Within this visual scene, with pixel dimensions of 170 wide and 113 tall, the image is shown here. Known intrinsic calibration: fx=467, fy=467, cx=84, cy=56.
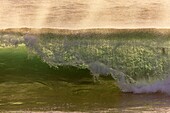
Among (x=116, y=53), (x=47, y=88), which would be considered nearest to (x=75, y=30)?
(x=116, y=53)

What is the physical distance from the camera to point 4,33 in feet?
10.5

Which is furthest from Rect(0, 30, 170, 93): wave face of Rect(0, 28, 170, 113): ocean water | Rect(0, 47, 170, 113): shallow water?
Rect(0, 47, 170, 113): shallow water

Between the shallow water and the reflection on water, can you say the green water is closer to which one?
the shallow water

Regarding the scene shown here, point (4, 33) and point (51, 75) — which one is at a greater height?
point (4, 33)

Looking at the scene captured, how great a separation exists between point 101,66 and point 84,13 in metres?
0.40

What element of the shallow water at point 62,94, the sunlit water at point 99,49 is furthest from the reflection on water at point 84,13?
the shallow water at point 62,94

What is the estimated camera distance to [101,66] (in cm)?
Answer: 335

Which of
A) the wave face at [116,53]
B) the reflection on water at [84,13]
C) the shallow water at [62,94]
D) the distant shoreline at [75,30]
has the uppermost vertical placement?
the reflection on water at [84,13]

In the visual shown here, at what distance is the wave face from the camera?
3.21m

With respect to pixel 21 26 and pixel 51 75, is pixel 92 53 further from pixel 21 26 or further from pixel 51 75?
pixel 51 75

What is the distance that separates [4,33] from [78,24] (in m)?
0.51

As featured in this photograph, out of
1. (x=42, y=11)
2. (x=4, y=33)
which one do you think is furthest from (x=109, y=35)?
(x=4, y=33)

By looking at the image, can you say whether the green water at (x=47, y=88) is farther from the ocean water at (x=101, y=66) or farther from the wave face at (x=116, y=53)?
the wave face at (x=116, y=53)

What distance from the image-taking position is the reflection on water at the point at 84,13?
3.22m
